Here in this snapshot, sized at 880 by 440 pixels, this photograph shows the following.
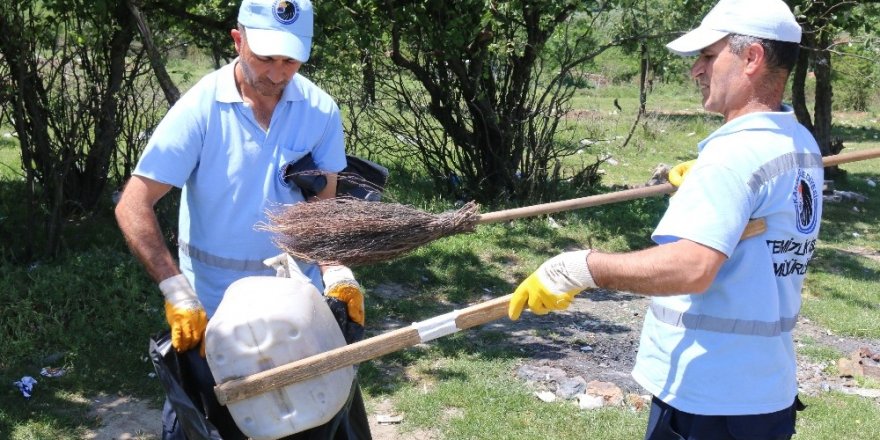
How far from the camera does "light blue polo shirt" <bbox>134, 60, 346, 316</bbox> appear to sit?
9.36 ft

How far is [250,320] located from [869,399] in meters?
3.95

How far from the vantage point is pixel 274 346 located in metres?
2.60

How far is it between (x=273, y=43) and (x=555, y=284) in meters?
1.15

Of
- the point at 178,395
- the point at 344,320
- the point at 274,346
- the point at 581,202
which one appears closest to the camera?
the point at 274,346

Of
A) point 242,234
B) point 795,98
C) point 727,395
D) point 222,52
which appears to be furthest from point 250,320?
point 795,98

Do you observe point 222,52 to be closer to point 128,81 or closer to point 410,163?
point 128,81

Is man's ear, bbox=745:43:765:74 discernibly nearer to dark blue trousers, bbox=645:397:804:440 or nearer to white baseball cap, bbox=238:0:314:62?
dark blue trousers, bbox=645:397:804:440

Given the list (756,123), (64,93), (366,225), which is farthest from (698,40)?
(64,93)

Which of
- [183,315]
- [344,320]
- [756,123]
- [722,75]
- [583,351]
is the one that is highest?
[722,75]

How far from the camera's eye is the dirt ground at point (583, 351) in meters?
4.62

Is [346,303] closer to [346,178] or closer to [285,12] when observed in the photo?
[346,178]

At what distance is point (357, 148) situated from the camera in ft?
29.9

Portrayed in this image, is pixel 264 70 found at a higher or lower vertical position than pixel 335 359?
higher

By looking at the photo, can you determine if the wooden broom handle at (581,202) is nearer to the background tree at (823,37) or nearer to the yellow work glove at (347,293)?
the yellow work glove at (347,293)
